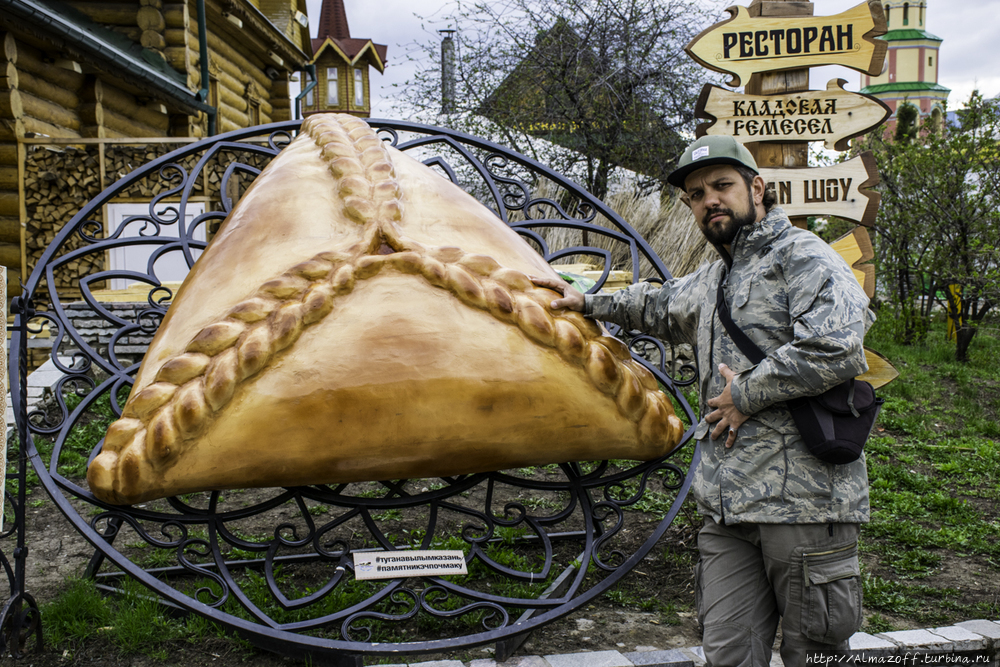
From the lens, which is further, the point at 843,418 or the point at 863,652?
the point at 863,652

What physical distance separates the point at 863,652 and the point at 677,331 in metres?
1.37

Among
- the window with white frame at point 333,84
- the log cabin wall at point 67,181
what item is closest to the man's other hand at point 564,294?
the log cabin wall at point 67,181

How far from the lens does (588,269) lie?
6824mm

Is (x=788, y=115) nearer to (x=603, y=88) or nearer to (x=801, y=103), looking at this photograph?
(x=801, y=103)

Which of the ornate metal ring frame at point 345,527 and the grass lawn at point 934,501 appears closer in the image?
the ornate metal ring frame at point 345,527

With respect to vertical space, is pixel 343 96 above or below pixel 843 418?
above

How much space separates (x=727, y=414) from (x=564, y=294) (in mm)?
743

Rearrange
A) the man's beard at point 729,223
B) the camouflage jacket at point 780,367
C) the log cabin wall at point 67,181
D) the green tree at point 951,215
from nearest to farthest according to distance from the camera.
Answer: the camouflage jacket at point 780,367 → the man's beard at point 729,223 → the log cabin wall at point 67,181 → the green tree at point 951,215

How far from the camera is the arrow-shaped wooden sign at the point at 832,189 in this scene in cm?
348

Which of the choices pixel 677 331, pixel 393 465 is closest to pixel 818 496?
pixel 677 331

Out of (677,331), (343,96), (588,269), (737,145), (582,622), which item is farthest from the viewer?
(343,96)

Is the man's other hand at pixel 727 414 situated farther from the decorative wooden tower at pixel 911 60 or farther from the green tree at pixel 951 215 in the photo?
the decorative wooden tower at pixel 911 60

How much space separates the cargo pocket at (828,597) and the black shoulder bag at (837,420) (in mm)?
294

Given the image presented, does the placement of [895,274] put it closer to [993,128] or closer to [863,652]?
[993,128]
